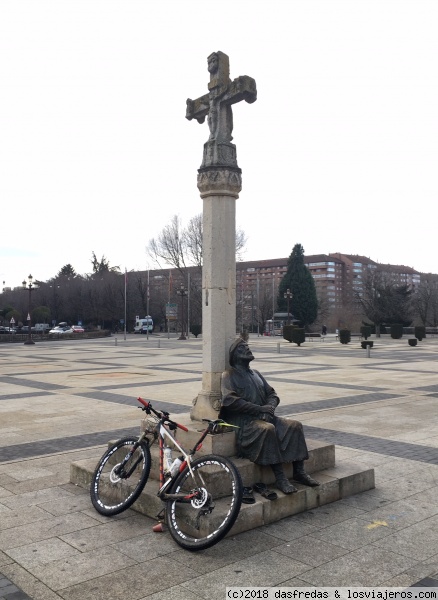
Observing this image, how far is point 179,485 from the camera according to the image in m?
4.80

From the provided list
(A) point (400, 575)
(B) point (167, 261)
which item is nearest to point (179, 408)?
(A) point (400, 575)

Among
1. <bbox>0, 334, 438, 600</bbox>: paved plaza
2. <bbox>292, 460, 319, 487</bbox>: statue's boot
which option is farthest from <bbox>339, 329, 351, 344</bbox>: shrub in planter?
<bbox>292, 460, 319, 487</bbox>: statue's boot

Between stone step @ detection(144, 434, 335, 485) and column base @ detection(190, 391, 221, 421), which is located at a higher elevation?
column base @ detection(190, 391, 221, 421)

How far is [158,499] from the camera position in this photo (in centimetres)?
508

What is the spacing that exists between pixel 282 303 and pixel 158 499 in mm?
66893

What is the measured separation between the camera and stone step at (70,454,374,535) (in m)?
4.88

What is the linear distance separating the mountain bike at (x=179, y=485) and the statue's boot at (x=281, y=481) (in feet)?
1.54

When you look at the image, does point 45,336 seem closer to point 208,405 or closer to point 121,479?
point 208,405

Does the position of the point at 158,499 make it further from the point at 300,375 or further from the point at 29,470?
the point at 300,375

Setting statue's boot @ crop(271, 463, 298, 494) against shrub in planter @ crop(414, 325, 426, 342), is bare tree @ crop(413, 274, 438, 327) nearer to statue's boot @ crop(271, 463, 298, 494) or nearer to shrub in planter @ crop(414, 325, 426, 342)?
shrub in planter @ crop(414, 325, 426, 342)

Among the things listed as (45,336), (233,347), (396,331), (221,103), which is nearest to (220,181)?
(221,103)

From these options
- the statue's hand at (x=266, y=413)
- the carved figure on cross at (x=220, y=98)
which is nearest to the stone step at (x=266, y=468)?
the statue's hand at (x=266, y=413)

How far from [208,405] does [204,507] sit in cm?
170

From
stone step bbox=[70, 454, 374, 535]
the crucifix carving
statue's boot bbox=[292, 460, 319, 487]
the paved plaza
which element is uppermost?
the crucifix carving
